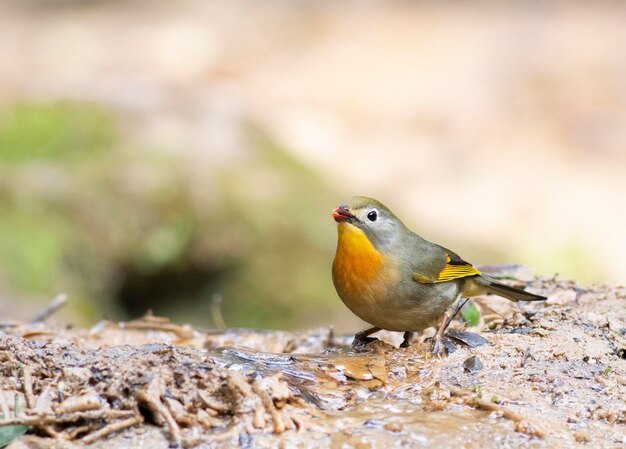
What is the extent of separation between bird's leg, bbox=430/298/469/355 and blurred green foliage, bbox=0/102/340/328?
4.31 m

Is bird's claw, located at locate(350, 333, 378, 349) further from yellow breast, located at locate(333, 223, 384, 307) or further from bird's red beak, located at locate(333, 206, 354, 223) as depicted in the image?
bird's red beak, located at locate(333, 206, 354, 223)

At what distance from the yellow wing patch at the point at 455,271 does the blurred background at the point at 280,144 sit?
395 centimetres

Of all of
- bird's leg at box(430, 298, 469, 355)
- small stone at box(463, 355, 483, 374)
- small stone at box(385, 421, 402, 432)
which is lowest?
small stone at box(385, 421, 402, 432)

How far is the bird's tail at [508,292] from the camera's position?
5.14 meters

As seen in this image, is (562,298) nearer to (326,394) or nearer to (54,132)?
(326,394)

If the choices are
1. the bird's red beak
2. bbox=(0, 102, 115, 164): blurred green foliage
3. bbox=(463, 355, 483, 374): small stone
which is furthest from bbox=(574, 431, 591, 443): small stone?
bbox=(0, 102, 115, 164): blurred green foliage

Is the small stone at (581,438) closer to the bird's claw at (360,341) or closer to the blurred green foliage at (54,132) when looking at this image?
the bird's claw at (360,341)

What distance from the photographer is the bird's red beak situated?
473 cm

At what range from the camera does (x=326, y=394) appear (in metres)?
3.82

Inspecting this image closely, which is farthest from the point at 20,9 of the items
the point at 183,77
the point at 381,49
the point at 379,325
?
the point at 379,325

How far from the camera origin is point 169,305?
9.54m

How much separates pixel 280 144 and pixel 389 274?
281 inches

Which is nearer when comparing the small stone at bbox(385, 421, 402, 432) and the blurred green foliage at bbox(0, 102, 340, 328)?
the small stone at bbox(385, 421, 402, 432)

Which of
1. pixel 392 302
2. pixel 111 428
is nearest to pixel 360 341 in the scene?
pixel 392 302
